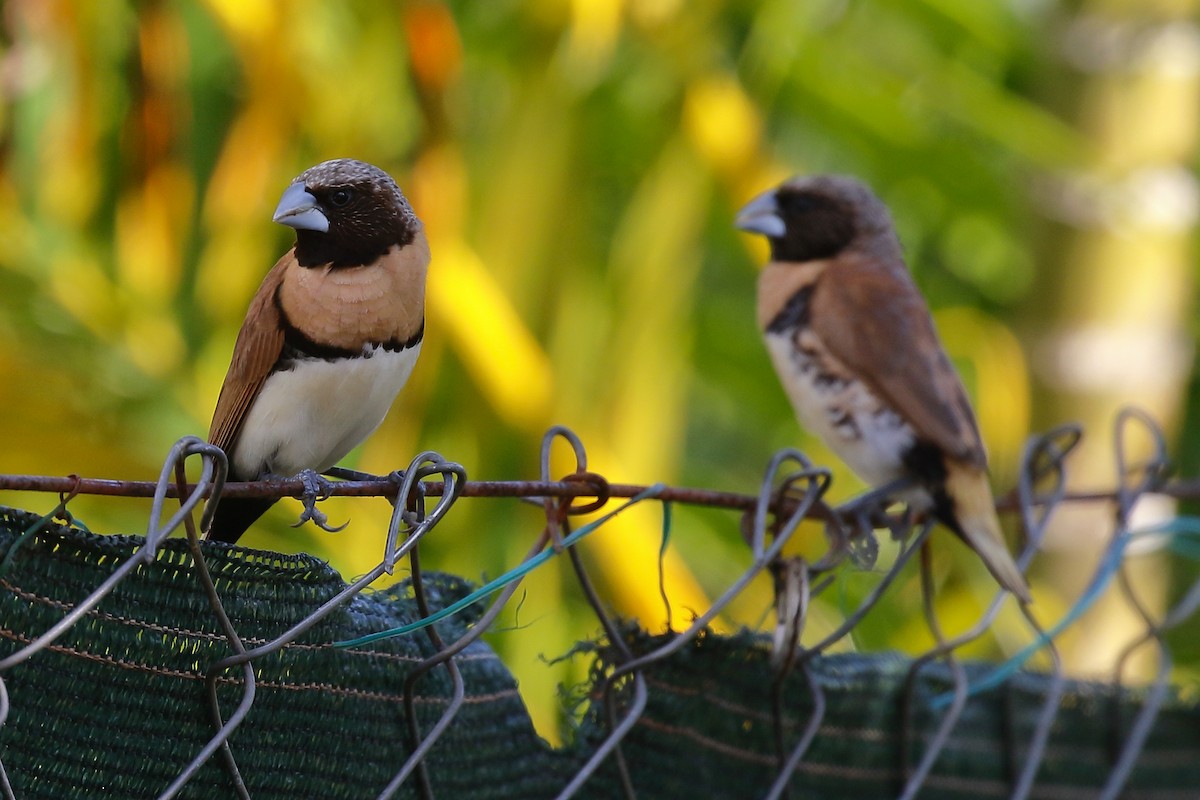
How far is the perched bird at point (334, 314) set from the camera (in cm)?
199

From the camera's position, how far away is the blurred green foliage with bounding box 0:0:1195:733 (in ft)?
11.6

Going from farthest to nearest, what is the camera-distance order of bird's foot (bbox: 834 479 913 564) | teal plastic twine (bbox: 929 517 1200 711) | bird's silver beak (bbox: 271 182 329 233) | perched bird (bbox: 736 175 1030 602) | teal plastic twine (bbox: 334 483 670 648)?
1. perched bird (bbox: 736 175 1030 602)
2. bird's foot (bbox: 834 479 913 564)
3. teal plastic twine (bbox: 929 517 1200 711)
4. bird's silver beak (bbox: 271 182 329 233)
5. teal plastic twine (bbox: 334 483 670 648)

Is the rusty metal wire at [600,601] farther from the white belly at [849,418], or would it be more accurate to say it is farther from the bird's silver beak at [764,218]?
the bird's silver beak at [764,218]

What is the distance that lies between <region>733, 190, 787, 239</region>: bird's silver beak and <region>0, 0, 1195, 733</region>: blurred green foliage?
796 mm

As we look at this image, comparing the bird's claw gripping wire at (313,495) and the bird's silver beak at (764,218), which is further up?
the bird's silver beak at (764,218)

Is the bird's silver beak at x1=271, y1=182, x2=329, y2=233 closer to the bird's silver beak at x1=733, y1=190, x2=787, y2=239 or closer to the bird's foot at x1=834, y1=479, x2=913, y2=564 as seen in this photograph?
the bird's foot at x1=834, y1=479, x2=913, y2=564

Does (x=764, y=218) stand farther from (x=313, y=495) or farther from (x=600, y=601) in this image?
(x=313, y=495)

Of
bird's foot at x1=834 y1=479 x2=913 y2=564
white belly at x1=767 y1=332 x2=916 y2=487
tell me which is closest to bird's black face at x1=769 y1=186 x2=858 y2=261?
white belly at x1=767 y1=332 x2=916 y2=487

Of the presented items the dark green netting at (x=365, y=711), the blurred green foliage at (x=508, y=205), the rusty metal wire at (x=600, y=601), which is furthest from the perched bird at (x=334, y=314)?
the blurred green foliage at (x=508, y=205)

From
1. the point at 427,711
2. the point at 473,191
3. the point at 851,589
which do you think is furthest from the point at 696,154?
the point at 427,711

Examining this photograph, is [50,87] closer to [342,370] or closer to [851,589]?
[342,370]

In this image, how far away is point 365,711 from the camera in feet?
4.95

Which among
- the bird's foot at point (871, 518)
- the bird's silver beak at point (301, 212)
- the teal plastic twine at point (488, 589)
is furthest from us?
the bird's foot at point (871, 518)

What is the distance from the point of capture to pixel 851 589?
15.3 feet
